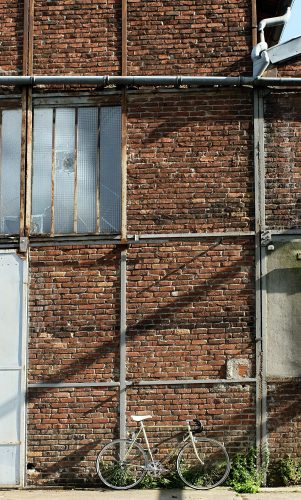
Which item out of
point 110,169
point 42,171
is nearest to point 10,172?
point 42,171

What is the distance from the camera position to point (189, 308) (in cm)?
1039

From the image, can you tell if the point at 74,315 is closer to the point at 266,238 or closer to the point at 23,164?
the point at 23,164

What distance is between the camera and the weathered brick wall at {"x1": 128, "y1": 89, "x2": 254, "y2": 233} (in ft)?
34.7

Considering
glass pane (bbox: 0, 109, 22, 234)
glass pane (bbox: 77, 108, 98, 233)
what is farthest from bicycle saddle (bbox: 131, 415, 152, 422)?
glass pane (bbox: 0, 109, 22, 234)

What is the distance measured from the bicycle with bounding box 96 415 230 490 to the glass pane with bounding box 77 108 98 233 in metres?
2.84

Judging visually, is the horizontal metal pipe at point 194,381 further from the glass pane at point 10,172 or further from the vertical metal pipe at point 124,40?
the vertical metal pipe at point 124,40

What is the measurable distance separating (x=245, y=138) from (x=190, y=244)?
67.7 inches

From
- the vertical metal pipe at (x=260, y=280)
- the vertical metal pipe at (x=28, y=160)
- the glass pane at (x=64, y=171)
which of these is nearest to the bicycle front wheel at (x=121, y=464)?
the vertical metal pipe at (x=260, y=280)

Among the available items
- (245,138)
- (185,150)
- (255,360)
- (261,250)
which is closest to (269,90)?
(245,138)

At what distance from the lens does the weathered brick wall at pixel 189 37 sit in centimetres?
1086

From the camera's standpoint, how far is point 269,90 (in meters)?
10.7

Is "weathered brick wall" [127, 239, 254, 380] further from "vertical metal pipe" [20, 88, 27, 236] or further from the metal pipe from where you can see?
the metal pipe

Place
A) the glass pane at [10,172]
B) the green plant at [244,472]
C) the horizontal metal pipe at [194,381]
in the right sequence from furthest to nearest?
the glass pane at [10,172] → the horizontal metal pipe at [194,381] → the green plant at [244,472]

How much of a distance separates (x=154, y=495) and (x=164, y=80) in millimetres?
5662
